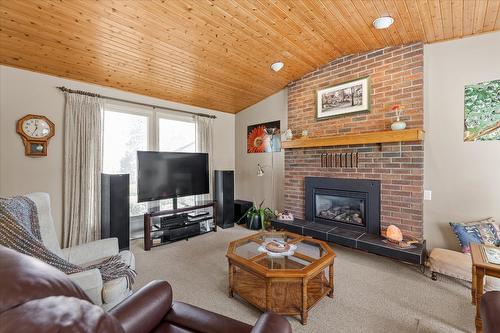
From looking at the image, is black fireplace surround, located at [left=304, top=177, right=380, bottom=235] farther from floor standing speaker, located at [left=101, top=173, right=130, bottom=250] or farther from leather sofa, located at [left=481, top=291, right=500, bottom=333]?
floor standing speaker, located at [left=101, top=173, right=130, bottom=250]

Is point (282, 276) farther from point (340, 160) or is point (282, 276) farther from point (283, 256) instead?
point (340, 160)

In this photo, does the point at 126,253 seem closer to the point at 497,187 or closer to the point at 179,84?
the point at 179,84

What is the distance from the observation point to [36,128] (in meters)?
3.02

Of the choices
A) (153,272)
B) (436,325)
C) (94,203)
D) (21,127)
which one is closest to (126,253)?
(153,272)

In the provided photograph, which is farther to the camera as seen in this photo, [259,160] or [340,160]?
[259,160]

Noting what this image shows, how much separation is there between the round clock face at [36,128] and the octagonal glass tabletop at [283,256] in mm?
2920

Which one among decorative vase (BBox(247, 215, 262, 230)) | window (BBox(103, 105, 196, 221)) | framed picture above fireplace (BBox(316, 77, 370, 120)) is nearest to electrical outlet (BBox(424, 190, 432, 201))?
framed picture above fireplace (BBox(316, 77, 370, 120))

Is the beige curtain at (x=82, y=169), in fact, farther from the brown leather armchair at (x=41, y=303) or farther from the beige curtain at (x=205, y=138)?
the brown leather armchair at (x=41, y=303)

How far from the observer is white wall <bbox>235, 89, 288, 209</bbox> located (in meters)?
4.62

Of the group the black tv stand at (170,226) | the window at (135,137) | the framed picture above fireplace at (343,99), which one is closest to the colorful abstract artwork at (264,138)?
the framed picture above fireplace at (343,99)

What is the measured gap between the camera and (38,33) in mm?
2418

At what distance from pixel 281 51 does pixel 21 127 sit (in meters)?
3.48

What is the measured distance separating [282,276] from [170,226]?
7.91 feet

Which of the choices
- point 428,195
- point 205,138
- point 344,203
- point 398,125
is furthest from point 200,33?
point 428,195
